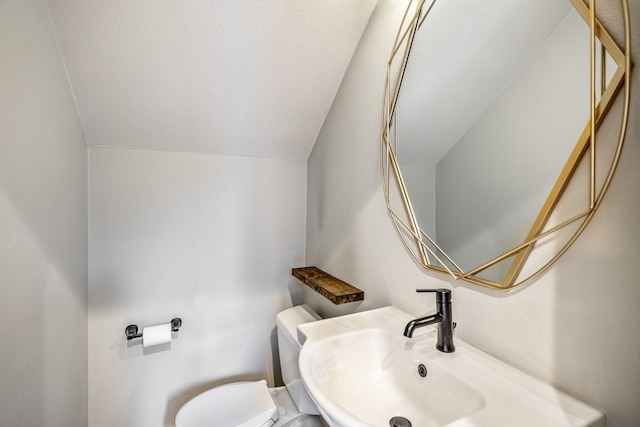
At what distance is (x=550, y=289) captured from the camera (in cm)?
66

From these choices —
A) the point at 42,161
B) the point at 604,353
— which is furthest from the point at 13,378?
the point at 604,353

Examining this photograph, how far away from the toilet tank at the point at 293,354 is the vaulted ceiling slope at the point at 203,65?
3.33 feet

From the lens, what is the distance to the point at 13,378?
72 centimetres

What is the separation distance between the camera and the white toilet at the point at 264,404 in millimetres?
1262

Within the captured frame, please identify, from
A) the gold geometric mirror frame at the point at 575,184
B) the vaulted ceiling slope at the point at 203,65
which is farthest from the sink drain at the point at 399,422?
the vaulted ceiling slope at the point at 203,65

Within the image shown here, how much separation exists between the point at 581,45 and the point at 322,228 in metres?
1.28

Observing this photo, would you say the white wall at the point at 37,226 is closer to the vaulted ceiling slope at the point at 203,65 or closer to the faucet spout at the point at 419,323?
the vaulted ceiling slope at the point at 203,65

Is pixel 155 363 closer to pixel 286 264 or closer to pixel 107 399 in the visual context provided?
pixel 107 399

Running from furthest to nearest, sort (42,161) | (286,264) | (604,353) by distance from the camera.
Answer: (286,264) → (42,161) → (604,353)

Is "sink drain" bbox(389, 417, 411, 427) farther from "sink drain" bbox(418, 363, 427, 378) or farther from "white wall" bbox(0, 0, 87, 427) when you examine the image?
"white wall" bbox(0, 0, 87, 427)

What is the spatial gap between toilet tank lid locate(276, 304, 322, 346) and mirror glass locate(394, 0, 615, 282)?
80 cm

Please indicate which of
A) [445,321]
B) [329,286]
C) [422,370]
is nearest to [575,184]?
[445,321]

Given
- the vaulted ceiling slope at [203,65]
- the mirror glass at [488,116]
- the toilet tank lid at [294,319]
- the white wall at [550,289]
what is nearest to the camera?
the white wall at [550,289]

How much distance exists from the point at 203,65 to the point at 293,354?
1352mm
